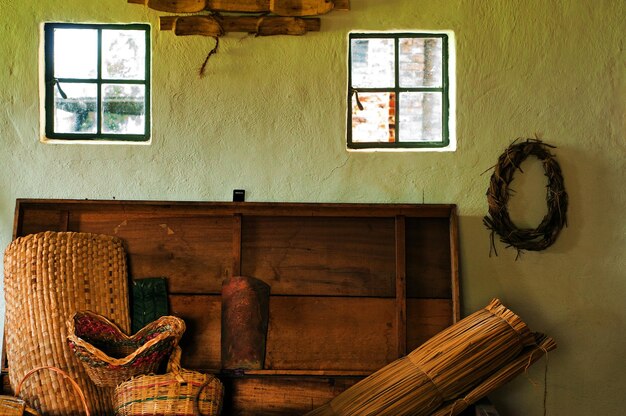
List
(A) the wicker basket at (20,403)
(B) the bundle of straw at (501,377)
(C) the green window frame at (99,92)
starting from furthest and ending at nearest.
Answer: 1. (C) the green window frame at (99,92)
2. (B) the bundle of straw at (501,377)
3. (A) the wicker basket at (20,403)

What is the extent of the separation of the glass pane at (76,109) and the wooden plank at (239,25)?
1.84 feet

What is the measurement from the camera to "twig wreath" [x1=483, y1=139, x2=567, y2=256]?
347 cm

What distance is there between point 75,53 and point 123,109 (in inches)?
15.6

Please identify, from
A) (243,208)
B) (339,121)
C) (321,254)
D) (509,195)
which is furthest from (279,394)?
(509,195)

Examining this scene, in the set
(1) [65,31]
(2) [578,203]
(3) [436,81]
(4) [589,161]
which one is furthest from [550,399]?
(1) [65,31]

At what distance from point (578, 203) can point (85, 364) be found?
256 centimetres

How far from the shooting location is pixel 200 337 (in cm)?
346

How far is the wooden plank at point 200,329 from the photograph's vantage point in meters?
A: 3.44

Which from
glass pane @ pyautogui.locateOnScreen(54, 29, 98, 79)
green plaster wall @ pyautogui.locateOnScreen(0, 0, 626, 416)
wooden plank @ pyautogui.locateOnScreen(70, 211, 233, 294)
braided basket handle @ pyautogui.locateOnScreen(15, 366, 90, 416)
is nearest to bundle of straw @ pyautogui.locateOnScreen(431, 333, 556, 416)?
green plaster wall @ pyautogui.locateOnScreen(0, 0, 626, 416)

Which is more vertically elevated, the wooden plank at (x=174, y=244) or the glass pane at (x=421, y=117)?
the glass pane at (x=421, y=117)

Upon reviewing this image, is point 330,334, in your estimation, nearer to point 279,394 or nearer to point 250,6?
point 279,394

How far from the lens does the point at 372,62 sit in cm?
368

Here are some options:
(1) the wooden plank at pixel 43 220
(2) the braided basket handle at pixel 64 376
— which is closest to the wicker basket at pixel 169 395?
(2) the braided basket handle at pixel 64 376

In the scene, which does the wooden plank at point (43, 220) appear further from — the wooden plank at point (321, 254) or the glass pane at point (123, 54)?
the wooden plank at point (321, 254)
